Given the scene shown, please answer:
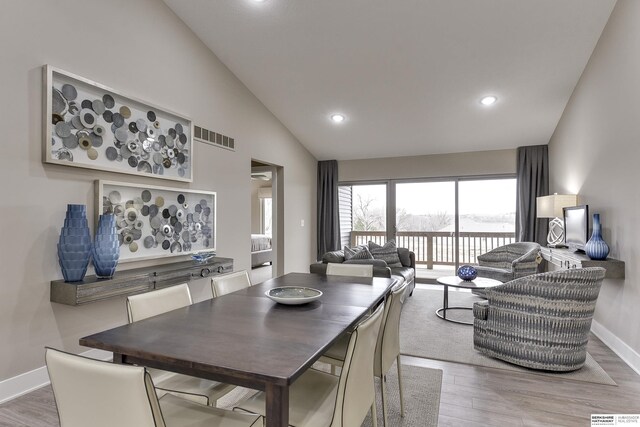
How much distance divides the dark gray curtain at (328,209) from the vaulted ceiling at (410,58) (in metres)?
1.49

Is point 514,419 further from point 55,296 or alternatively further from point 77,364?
point 55,296

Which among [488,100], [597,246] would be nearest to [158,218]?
[597,246]

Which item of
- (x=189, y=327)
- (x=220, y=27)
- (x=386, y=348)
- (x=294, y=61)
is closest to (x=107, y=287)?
(x=189, y=327)

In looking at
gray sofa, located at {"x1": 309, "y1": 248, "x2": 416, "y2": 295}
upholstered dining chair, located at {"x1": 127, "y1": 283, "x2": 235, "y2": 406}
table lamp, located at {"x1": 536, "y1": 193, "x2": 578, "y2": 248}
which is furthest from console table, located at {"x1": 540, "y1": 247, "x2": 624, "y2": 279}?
upholstered dining chair, located at {"x1": 127, "y1": 283, "x2": 235, "y2": 406}

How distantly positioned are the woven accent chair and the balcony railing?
3626 millimetres

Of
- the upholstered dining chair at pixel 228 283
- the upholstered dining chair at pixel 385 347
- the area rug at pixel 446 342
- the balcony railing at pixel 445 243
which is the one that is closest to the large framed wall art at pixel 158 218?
the upholstered dining chair at pixel 228 283

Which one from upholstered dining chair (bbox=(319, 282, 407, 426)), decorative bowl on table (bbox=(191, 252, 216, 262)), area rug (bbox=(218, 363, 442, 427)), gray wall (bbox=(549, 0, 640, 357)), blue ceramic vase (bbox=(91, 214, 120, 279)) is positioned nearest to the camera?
upholstered dining chair (bbox=(319, 282, 407, 426))

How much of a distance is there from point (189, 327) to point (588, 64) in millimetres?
4685

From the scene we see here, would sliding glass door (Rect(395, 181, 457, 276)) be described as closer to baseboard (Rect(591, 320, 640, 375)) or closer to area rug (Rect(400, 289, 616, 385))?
area rug (Rect(400, 289, 616, 385))

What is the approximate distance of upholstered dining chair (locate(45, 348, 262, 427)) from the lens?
37.6 inches

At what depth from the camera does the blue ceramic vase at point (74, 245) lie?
2.50 metres

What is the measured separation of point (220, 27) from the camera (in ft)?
12.1

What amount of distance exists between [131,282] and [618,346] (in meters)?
4.19

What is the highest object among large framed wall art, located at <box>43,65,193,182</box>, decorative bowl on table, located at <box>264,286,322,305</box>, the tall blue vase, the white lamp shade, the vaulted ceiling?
the vaulted ceiling
